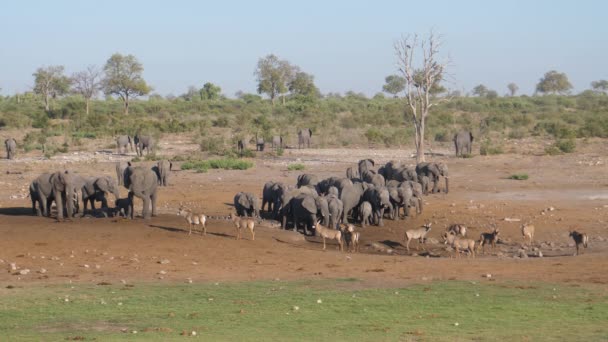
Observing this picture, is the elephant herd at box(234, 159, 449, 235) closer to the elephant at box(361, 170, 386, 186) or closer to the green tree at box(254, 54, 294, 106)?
the elephant at box(361, 170, 386, 186)

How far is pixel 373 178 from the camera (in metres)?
27.0

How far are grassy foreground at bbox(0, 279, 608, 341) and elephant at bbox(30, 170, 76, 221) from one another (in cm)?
712

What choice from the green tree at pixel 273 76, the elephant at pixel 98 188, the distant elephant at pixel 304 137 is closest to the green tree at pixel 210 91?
the green tree at pixel 273 76

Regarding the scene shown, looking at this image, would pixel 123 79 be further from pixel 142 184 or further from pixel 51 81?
pixel 142 184

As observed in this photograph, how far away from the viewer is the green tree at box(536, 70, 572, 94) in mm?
113375

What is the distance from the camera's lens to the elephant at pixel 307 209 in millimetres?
21453

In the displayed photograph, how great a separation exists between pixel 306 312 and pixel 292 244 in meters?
7.41

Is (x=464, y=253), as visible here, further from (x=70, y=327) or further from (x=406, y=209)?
(x=70, y=327)

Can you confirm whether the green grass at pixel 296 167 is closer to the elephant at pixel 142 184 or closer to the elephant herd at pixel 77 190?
the elephant herd at pixel 77 190

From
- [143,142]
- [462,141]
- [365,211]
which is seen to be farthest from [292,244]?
[143,142]

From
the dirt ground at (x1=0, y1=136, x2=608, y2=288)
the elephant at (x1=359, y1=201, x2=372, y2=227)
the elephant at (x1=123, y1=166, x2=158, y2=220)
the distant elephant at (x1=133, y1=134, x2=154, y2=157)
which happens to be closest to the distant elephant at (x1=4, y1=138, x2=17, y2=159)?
the distant elephant at (x1=133, y1=134, x2=154, y2=157)

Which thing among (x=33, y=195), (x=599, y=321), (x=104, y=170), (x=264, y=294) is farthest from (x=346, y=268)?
(x=104, y=170)

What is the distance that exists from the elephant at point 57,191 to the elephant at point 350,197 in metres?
6.37

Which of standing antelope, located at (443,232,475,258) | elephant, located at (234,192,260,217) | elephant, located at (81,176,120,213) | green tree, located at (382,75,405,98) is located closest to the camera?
standing antelope, located at (443,232,475,258)
